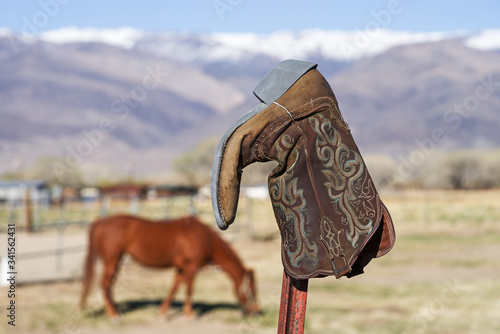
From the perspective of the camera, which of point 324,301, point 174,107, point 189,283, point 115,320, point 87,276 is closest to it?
point 87,276

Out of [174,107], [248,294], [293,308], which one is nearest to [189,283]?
[248,294]

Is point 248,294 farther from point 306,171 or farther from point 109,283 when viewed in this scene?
point 306,171

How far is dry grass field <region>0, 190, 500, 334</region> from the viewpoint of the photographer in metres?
9.45

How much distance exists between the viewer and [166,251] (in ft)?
32.0

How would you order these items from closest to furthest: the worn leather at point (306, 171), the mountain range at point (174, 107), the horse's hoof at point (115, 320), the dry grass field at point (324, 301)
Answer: the worn leather at point (306, 171)
the dry grass field at point (324, 301)
the horse's hoof at point (115, 320)
the mountain range at point (174, 107)

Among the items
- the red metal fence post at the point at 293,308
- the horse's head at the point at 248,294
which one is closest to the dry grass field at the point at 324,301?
the horse's head at the point at 248,294

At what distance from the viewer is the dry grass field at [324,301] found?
9.45 meters

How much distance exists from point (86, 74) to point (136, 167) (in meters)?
67.9

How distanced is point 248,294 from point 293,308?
7873mm

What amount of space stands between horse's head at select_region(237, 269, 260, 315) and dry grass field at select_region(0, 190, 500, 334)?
183mm

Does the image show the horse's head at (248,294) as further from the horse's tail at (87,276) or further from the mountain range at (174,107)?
the mountain range at (174,107)

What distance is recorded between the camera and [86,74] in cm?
17262

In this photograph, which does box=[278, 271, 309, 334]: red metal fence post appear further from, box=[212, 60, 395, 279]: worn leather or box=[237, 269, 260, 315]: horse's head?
box=[237, 269, 260, 315]: horse's head

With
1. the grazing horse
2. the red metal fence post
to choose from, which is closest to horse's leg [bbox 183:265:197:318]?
the grazing horse
